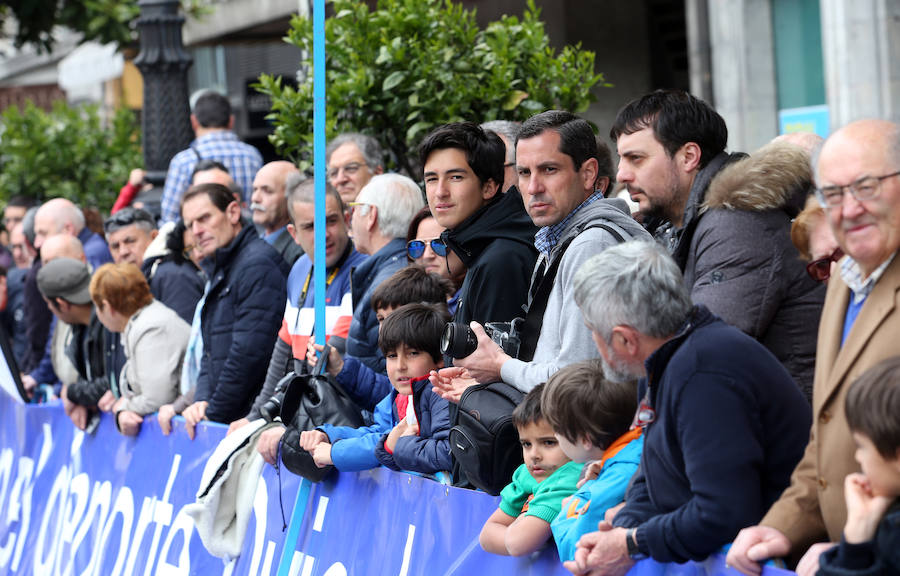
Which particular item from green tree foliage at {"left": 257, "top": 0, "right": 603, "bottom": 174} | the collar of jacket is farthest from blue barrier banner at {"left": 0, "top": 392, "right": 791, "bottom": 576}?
green tree foliage at {"left": 257, "top": 0, "right": 603, "bottom": 174}

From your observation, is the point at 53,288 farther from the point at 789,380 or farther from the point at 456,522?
the point at 789,380

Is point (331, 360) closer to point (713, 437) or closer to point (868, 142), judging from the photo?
point (713, 437)

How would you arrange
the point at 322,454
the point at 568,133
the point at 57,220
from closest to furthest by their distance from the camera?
1. the point at 568,133
2. the point at 322,454
3. the point at 57,220

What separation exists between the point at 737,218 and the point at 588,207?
0.72m

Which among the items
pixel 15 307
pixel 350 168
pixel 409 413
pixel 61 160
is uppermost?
pixel 61 160

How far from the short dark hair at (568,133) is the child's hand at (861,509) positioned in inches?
86.6

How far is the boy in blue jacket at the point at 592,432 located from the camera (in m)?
4.15

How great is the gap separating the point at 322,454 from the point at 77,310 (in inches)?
165

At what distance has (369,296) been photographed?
21.0ft

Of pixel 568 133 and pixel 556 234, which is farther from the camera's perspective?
pixel 568 133

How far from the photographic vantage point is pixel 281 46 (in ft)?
84.8

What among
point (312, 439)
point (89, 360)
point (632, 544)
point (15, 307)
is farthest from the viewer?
point (15, 307)

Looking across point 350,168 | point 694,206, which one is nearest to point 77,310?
point 350,168

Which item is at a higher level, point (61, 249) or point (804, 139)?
point (804, 139)
